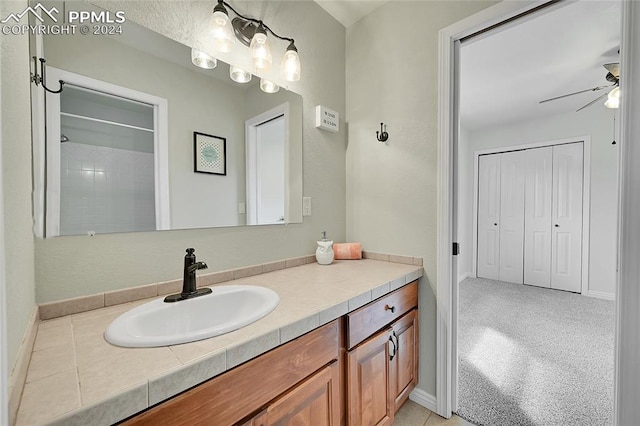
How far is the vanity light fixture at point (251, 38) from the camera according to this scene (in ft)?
4.01

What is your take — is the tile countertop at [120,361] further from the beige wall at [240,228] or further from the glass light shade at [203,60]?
the glass light shade at [203,60]

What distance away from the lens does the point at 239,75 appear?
1381mm

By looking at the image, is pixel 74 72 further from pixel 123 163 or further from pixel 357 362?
pixel 357 362

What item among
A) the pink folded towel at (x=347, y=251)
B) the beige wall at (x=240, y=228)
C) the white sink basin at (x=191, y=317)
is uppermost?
the beige wall at (x=240, y=228)

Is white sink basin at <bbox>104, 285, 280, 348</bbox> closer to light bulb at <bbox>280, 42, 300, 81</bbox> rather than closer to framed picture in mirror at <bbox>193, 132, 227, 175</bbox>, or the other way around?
framed picture in mirror at <bbox>193, 132, 227, 175</bbox>

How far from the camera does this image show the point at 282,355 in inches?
32.3

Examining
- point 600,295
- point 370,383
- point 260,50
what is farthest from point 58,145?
point 600,295

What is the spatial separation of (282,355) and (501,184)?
4665mm

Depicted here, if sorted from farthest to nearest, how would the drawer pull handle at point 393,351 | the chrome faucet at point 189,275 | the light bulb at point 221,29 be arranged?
the drawer pull handle at point 393,351
the light bulb at point 221,29
the chrome faucet at point 189,275

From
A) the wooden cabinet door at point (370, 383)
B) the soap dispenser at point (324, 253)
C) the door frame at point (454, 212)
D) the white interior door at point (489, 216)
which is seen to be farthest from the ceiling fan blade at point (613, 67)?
the wooden cabinet door at point (370, 383)

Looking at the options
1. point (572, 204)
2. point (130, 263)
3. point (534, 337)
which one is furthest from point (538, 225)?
point (130, 263)

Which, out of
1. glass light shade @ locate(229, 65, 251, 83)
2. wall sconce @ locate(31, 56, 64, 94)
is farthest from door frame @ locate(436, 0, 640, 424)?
wall sconce @ locate(31, 56, 64, 94)

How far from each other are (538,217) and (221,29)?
15.4 ft

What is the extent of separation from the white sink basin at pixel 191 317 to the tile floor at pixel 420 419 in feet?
3.68
